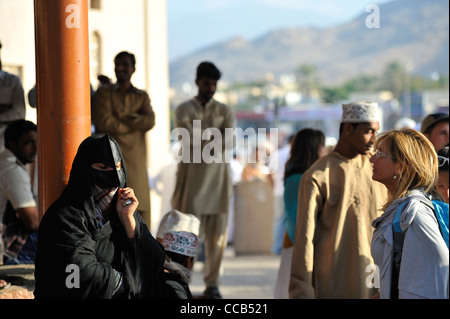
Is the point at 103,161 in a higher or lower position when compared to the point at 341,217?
higher

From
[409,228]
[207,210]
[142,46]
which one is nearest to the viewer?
[409,228]

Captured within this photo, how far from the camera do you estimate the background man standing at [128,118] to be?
6.93 meters

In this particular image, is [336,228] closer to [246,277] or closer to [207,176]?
[207,176]

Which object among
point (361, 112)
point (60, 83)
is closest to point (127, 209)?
point (60, 83)

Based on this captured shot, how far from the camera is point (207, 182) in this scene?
312 inches

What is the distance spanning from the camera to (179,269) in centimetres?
453

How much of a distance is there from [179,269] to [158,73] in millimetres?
9019

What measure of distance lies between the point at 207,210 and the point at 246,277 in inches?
87.6

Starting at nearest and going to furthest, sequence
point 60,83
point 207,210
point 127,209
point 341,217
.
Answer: point 127,209 → point 60,83 → point 341,217 → point 207,210

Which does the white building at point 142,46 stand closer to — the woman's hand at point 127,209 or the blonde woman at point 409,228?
the woman's hand at point 127,209

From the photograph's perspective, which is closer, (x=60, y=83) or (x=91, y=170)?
(x=91, y=170)

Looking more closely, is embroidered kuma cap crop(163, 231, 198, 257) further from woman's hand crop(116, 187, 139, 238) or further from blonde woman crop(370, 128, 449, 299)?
blonde woman crop(370, 128, 449, 299)

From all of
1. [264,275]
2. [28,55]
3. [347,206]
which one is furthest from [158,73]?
[347,206]
